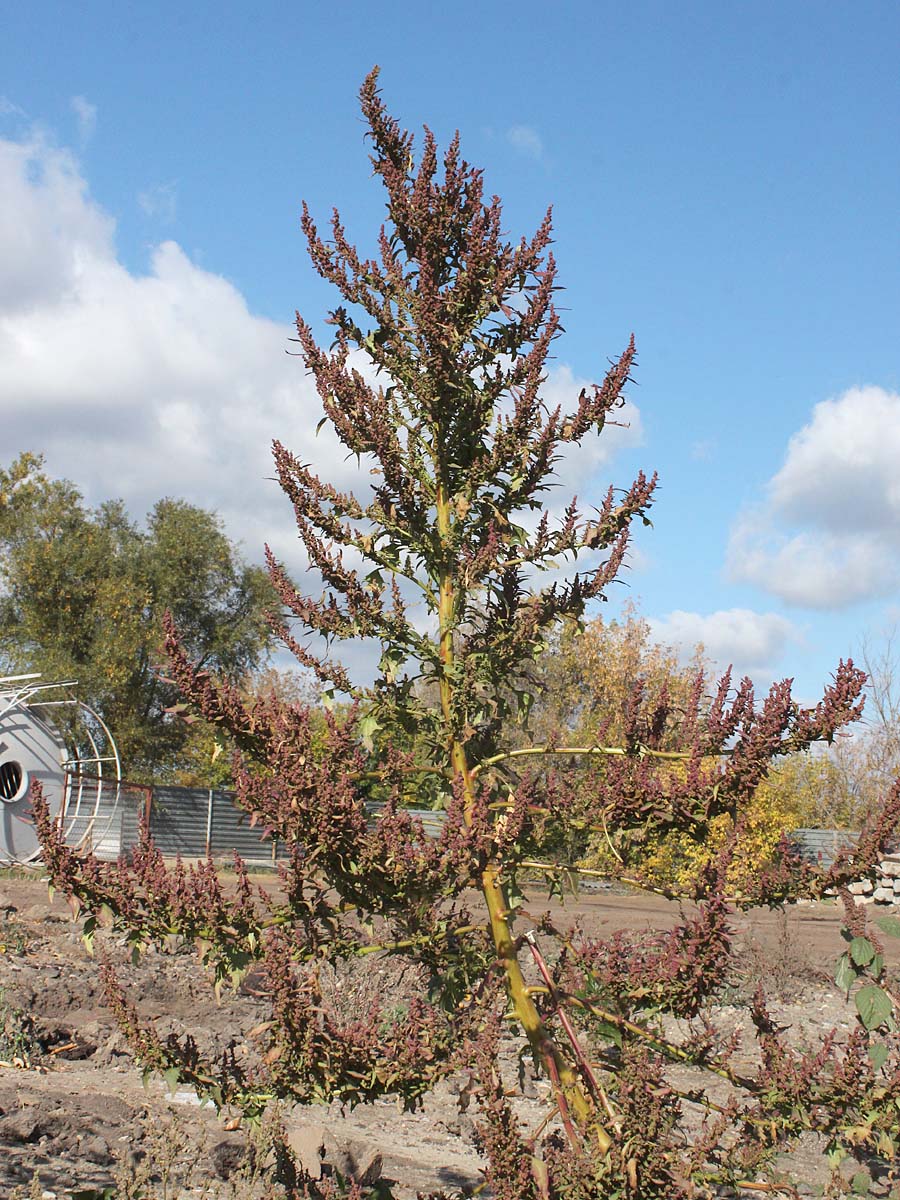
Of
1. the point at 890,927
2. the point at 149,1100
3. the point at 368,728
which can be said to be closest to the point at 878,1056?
the point at 890,927

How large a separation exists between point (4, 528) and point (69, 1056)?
3364 cm

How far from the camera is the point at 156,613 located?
3972cm

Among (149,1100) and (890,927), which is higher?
(890,927)

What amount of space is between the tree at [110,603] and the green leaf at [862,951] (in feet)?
112

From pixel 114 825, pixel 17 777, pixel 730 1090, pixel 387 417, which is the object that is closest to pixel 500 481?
pixel 387 417

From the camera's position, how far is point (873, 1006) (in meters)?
3.19

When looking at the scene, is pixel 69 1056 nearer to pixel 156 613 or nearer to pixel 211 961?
pixel 211 961

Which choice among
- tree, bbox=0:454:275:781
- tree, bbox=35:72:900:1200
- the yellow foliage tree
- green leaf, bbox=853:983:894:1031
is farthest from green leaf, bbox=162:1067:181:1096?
tree, bbox=0:454:275:781

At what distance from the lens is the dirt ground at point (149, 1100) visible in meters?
4.99

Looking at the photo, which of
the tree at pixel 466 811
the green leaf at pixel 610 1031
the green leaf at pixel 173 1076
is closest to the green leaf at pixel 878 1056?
the tree at pixel 466 811

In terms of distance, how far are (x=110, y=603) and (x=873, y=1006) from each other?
121 feet

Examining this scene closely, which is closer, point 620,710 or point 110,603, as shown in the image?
point 620,710

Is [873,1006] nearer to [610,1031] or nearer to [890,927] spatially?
[890,927]

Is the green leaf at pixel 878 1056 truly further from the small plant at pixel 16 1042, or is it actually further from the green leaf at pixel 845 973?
the small plant at pixel 16 1042
